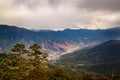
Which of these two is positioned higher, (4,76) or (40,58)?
(40,58)

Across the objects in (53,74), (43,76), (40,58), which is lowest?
(53,74)

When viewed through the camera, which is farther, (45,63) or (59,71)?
(59,71)

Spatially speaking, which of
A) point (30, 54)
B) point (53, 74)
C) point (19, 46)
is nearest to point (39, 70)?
point (30, 54)

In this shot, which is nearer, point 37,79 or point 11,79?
point 37,79

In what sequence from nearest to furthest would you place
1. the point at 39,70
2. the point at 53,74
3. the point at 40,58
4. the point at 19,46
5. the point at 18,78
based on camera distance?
the point at 39,70, the point at 40,58, the point at 18,78, the point at 19,46, the point at 53,74

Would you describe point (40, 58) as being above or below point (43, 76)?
above

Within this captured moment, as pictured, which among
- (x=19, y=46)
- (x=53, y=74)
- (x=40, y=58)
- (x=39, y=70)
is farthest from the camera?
(x=53, y=74)

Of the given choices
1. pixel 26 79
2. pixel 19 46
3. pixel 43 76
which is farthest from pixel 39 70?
→ pixel 19 46

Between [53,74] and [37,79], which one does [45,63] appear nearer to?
[37,79]

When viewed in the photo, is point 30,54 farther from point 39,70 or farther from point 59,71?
point 59,71
